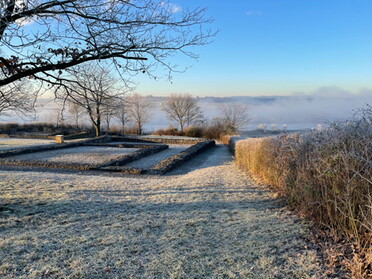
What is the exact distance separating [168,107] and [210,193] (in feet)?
133

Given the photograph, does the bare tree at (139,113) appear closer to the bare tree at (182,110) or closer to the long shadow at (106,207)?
the bare tree at (182,110)

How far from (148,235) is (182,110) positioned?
4254 cm

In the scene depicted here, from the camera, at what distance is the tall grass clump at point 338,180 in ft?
8.96

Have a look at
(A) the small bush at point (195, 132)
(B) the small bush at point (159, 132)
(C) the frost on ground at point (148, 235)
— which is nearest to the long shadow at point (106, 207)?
(C) the frost on ground at point (148, 235)

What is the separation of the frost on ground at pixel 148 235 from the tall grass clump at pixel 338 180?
36 centimetres

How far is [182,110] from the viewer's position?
149ft

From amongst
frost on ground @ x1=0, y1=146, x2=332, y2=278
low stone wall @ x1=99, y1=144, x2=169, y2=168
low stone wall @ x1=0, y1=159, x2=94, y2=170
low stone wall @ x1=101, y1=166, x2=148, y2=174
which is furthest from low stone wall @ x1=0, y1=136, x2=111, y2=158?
frost on ground @ x1=0, y1=146, x2=332, y2=278

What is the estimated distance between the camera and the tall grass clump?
2.73 meters

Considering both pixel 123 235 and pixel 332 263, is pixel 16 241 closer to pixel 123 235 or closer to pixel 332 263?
pixel 123 235

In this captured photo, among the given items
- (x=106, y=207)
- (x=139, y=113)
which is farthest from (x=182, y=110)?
(x=106, y=207)

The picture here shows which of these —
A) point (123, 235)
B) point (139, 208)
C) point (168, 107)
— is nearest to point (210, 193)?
point (139, 208)

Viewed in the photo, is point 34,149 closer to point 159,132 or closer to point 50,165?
point 50,165

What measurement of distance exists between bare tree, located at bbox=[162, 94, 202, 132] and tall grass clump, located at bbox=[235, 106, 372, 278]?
133ft

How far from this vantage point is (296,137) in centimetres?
521
